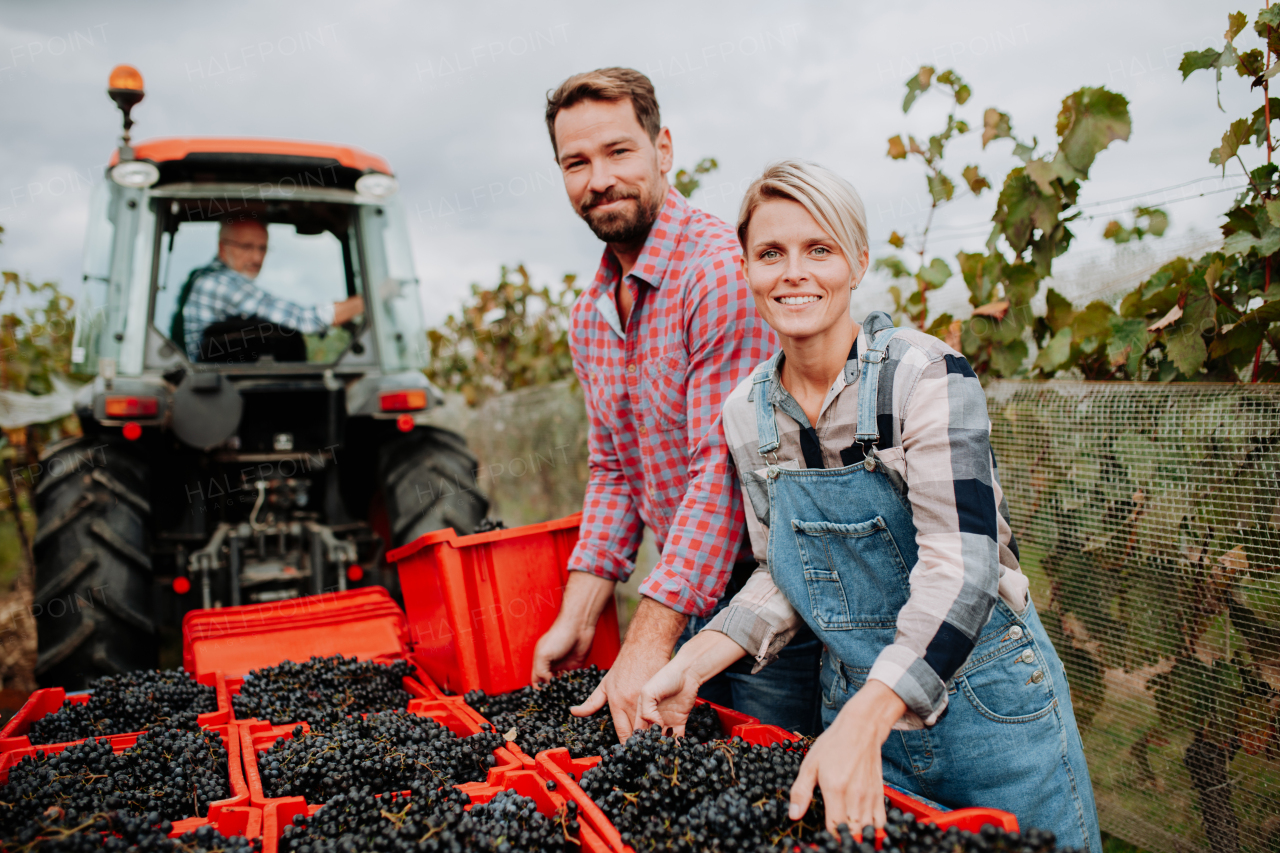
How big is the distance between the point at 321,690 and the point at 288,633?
49cm

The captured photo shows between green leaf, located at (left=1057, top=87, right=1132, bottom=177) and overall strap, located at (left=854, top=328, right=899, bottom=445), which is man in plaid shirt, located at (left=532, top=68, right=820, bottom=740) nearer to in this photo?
overall strap, located at (left=854, top=328, right=899, bottom=445)

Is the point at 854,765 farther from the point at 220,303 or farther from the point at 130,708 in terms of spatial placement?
the point at 220,303

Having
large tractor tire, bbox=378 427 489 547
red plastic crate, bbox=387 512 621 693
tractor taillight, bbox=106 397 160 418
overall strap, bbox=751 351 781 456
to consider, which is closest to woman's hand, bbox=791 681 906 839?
overall strap, bbox=751 351 781 456

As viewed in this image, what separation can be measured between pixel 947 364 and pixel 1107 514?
1181 millimetres

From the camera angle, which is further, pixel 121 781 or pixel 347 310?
pixel 347 310

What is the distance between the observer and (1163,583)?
6.69ft

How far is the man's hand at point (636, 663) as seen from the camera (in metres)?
1.67

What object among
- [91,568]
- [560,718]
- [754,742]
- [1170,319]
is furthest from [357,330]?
[1170,319]

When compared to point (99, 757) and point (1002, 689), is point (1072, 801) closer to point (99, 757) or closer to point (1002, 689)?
point (1002, 689)

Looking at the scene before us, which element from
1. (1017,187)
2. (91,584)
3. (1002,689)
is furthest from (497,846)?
(91,584)

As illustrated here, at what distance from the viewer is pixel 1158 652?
2.07 metres

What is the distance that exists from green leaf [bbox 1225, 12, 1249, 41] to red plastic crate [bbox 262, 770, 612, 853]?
211 centimetres

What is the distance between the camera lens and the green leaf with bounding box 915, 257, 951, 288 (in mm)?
2960

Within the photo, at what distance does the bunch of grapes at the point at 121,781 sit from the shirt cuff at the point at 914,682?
1.08 metres
